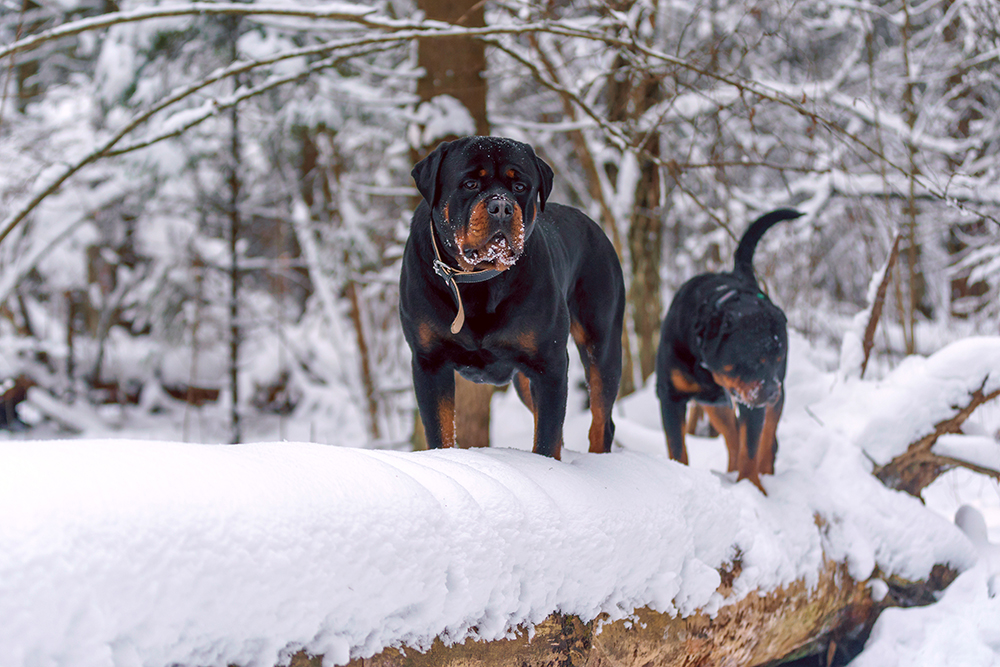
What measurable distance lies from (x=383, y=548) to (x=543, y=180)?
59.1 inches

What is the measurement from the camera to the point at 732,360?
10.3 feet

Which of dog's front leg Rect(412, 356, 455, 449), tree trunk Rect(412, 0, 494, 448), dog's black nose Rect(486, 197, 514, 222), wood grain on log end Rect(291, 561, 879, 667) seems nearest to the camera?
wood grain on log end Rect(291, 561, 879, 667)

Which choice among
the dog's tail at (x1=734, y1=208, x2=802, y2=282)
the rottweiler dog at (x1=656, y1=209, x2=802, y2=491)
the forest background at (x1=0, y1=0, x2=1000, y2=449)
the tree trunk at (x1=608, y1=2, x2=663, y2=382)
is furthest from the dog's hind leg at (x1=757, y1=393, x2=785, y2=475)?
the tree trunk at (x1=608, y1=2, x2=663, y2=382)

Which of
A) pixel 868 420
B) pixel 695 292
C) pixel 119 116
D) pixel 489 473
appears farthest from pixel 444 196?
pixel 119 116

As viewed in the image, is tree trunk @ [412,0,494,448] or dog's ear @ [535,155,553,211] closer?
dog's ear @ [535,155,553,211]

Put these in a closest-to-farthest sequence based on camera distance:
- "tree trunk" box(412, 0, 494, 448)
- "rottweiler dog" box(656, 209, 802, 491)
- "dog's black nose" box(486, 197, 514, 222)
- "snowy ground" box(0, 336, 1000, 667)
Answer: "snowy ground" box(0, 336, 1000, 667), "dog's black nose" box(486, 197, 514, 222), "rottweiler dog" box(656, 209, 802, 491), "tree trunk" box(412, 0, 494, 448)

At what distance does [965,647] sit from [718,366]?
4.82 feet

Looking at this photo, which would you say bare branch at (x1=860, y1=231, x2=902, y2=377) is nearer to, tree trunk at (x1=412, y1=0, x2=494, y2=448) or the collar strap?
tree trunk at (x1=412, y1=0, x2=494, y2=448)

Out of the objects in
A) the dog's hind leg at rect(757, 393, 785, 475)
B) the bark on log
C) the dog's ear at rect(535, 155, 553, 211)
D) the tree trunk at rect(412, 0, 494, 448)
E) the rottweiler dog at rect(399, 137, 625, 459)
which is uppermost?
the tree trunk at rect(412, 0, 494, 448)

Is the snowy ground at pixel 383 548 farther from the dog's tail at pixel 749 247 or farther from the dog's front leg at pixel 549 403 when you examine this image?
the dog's tail at pixel 749 247

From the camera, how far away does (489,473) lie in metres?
2.11

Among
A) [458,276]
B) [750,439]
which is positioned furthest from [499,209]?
[750,439]

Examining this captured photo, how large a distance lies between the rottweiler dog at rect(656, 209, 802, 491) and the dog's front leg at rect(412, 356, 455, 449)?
1.31 metres

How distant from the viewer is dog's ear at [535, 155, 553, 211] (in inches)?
102
